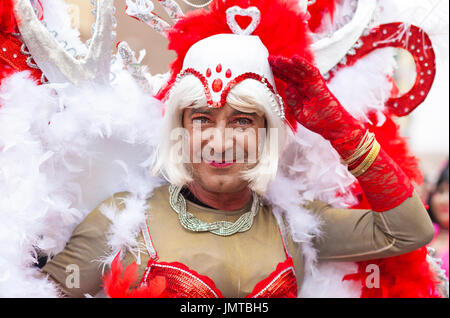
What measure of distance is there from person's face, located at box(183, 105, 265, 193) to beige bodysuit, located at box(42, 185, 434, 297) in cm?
14

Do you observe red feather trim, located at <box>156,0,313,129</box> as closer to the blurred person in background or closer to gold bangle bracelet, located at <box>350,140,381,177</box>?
gold bangle bracelet, located at <box>350,140,381,177</box>

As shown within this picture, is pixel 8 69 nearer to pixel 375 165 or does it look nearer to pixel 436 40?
pixel 375 165

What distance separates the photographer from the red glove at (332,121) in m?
1.38

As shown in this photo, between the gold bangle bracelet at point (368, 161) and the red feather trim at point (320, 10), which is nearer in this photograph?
the gold bangle bracelet at point (368, 161)

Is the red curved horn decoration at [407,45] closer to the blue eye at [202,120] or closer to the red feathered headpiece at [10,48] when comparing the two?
the blue eye at [202,120]

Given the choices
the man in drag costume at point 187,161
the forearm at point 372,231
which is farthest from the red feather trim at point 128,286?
the forearm at point 372,231

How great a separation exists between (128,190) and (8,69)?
523mm

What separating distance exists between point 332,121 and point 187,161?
0.46 meters

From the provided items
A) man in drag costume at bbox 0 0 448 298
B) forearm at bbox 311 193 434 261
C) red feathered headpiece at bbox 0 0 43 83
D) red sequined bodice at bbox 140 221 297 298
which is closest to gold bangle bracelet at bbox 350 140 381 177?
man in drag costume at bbox 0 0 448 298

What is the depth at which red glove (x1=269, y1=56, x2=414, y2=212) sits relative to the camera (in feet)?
4.53

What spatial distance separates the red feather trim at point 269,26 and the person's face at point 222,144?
0.22 metres

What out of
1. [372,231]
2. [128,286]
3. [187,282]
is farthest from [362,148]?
[128,286]

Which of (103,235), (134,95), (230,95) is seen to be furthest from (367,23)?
(103,235)

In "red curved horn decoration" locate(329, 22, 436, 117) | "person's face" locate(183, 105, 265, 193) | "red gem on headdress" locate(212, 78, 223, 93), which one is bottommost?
"person's face" locate(183, 105, 265, 193)
